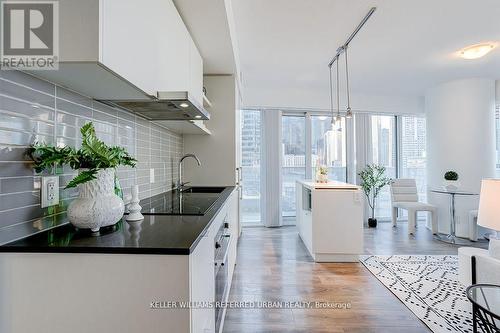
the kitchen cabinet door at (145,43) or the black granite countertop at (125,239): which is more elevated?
the kitchen cabinet door at (145,43)

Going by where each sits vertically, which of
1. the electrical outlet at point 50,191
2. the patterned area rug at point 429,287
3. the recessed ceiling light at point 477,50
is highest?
the recessed ceiling light at point 477,50

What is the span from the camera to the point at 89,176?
38.7 inches

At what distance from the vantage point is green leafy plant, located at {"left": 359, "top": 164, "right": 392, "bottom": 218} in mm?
5137

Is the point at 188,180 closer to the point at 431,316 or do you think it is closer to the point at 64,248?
the point at 64,248

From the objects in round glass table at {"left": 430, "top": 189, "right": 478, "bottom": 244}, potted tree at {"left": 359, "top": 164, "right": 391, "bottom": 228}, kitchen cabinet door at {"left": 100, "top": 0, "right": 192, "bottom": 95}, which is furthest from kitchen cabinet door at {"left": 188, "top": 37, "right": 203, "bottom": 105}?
round glass table at {"left": 430, "top": 189, "right": 478, "bottom": 244}

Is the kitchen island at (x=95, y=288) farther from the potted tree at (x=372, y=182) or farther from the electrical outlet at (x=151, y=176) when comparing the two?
the potted tree at (x=372, y=182)

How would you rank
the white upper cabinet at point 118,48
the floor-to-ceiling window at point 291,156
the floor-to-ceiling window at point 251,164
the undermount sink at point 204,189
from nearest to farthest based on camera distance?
the white upper cabinet at point 118,48 < the undermount sink at point 204,189 < the floor-to-ceiling window at point 251,164 < the floor-to-ceiling window at point 291,156

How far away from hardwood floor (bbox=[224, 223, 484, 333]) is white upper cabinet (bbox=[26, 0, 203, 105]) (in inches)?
69.9

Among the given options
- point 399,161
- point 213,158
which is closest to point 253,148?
point 213,158

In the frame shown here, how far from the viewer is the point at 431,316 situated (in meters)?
2.04

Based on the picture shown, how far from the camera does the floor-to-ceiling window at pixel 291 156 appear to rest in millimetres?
5242

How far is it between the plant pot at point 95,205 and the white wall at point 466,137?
17.0 feet

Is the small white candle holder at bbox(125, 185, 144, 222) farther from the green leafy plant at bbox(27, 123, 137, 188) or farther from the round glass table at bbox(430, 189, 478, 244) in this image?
the round glass table at bbox(430, 189, 478, 244)

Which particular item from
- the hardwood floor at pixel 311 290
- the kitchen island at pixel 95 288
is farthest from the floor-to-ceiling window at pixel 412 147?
the kitchen island at pixel 95 288
